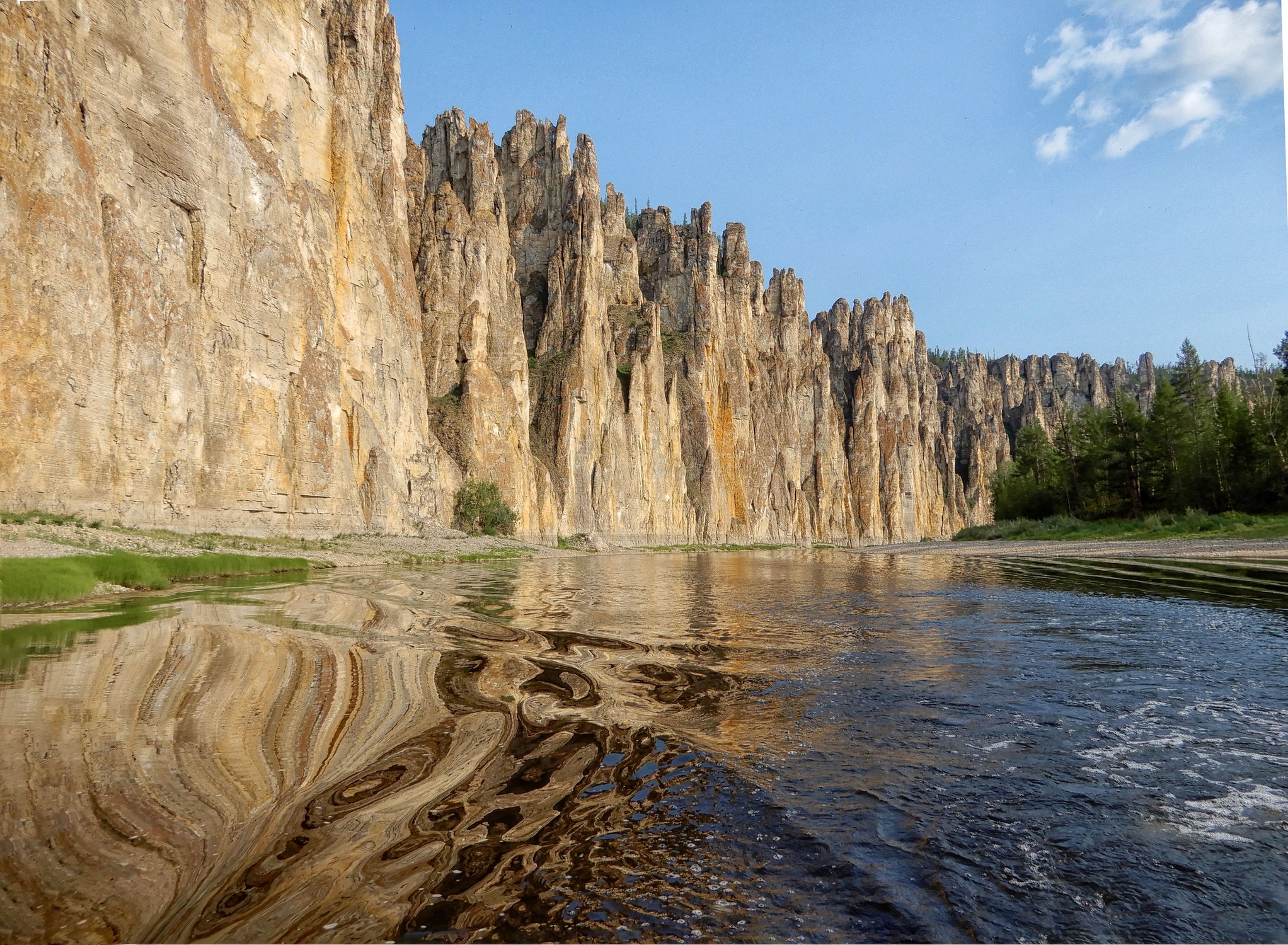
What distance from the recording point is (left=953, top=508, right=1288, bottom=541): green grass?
36.9 m

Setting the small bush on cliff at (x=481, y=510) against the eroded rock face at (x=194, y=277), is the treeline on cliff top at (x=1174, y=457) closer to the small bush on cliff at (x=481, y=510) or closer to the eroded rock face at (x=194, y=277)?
the small bush on cliff at (x=481, y=510)

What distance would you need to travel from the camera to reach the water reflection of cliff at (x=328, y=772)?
2904mm

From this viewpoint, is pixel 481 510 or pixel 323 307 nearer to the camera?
pixel 323 307

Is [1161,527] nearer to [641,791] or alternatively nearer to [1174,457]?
[1174,457]

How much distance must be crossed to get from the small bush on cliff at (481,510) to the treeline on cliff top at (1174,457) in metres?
50.6

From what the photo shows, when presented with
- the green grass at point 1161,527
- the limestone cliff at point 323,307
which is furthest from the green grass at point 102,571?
the green grass at point 1161,527

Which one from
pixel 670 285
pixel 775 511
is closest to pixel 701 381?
pixel 670 285

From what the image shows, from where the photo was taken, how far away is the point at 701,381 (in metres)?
116

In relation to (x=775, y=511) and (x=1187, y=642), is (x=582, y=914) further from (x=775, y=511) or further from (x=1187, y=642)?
(x=775, y=511)

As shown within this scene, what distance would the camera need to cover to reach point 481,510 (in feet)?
202

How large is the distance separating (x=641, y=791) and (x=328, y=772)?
6.56 feet

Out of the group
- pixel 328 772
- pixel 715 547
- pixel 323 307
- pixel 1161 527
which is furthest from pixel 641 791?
pixel 715 547

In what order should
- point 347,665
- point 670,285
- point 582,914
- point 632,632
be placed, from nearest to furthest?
point 582,914, point 347,665, point 632,632, point 670,285

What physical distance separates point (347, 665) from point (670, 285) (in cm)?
12114
